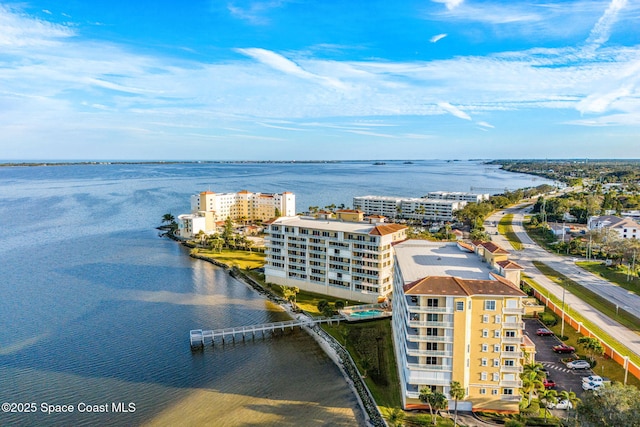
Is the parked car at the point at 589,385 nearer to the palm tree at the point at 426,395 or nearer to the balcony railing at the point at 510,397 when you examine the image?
the balcony railing at the point at 510,397

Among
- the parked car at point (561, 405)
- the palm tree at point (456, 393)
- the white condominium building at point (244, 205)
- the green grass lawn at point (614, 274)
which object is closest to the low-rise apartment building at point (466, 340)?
the palm tree at point (456, 393)

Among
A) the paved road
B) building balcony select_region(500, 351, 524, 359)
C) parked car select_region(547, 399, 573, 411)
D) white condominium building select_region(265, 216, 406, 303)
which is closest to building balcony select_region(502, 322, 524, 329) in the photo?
building balcony select_region(500, 351, 524, 359)

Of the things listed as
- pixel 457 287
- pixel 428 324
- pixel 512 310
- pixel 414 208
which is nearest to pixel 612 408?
pixel 512 310

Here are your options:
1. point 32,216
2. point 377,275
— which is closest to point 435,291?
point 377,275

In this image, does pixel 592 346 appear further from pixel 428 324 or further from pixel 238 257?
pixel 238 257

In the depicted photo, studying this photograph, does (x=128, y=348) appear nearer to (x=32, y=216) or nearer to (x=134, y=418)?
(x=134, y=418)

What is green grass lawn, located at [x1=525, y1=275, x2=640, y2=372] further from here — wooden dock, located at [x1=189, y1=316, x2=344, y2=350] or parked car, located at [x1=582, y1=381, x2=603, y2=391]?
wooden dock, located at [x1=189, y1=316, x2=344, y2=350]
